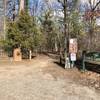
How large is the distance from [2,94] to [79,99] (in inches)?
102

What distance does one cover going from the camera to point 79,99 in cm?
879

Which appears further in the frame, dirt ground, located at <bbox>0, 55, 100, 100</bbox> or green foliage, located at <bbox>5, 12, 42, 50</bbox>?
green foliage, located at <bbox>5, 12, 42, 50</bbox>

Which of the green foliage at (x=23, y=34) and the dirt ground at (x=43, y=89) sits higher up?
the green foliage at (x=23, y=34)

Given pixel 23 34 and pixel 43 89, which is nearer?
pixel 43 89

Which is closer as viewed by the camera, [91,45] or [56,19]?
[91,45]

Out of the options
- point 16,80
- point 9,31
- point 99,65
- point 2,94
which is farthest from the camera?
point 9,31

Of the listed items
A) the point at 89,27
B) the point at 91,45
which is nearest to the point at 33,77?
the point at 91,45

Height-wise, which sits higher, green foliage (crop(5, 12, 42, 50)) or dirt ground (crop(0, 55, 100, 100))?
green foliage (crop(5, 12, 42, 50))

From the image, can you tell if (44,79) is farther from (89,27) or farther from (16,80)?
(89,27)

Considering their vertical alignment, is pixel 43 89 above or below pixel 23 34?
below

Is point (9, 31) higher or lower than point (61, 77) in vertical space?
higher

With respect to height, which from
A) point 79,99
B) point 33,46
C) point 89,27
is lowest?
point 79,99

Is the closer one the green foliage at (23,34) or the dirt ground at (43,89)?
the dirt ground at (43,89)

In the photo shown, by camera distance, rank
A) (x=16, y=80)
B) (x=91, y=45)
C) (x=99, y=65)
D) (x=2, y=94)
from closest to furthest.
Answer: (x=2, y=94), (x=16, y=80), (x=99, y=65), (x=91, y=45)
